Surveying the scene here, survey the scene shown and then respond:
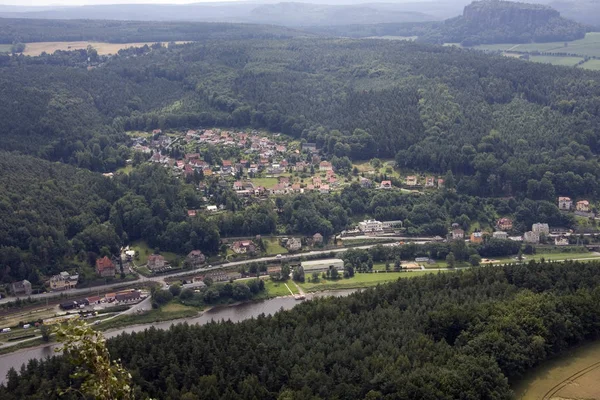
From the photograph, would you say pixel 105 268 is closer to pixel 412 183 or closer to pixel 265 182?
pixel 265 182

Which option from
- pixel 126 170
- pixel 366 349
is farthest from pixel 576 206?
pixel 126 170

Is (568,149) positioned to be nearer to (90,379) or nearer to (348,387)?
(348,387)

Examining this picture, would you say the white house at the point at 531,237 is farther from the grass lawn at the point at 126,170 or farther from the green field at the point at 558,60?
the green field at the point at 558,60

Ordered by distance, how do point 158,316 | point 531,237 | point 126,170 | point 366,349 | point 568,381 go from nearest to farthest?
point 568,381 < point 366,349 < point 158,316 < point 531,237 < point 126,170

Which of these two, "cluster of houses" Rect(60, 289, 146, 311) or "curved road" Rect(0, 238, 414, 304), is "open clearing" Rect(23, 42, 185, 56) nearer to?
"curved road" Rect(0, 238, 414, 304)

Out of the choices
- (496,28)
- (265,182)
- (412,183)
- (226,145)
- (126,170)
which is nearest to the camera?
→ (412,183)

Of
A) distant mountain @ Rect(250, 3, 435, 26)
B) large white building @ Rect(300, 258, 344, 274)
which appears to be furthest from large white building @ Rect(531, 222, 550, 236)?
distant mountain @ Rect(250, 3, 435, 26)
